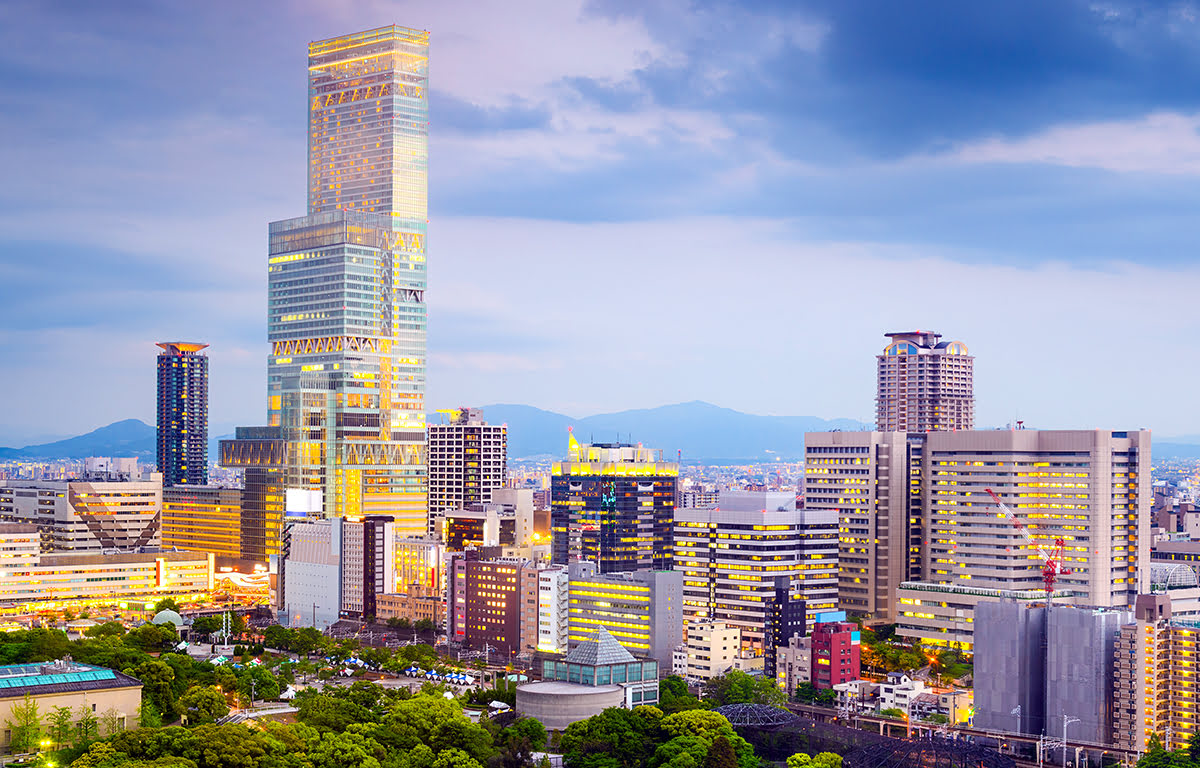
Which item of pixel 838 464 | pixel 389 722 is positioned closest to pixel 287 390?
pixel 838 464

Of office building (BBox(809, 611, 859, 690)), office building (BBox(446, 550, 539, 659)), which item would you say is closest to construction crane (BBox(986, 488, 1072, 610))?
office building (BBox(809, 611, 859, 690))

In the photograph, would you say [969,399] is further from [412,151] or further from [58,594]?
[58,594]

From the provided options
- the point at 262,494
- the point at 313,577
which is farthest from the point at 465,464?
the point at 313,577

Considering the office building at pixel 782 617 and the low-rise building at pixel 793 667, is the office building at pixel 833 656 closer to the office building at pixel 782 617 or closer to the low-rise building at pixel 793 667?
the low-rise building at pixel 793 667

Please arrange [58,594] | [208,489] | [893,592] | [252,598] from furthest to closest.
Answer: [208,489], [252,598], [58,594], [893,592]

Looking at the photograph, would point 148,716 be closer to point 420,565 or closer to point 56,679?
point 56,679

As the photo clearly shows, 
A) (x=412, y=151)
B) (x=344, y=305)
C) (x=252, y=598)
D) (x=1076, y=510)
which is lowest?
(x=252, y=598)

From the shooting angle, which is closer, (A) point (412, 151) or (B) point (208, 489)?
(B) point (208, 489)

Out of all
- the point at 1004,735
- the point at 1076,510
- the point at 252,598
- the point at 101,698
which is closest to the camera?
the point at 101,698
